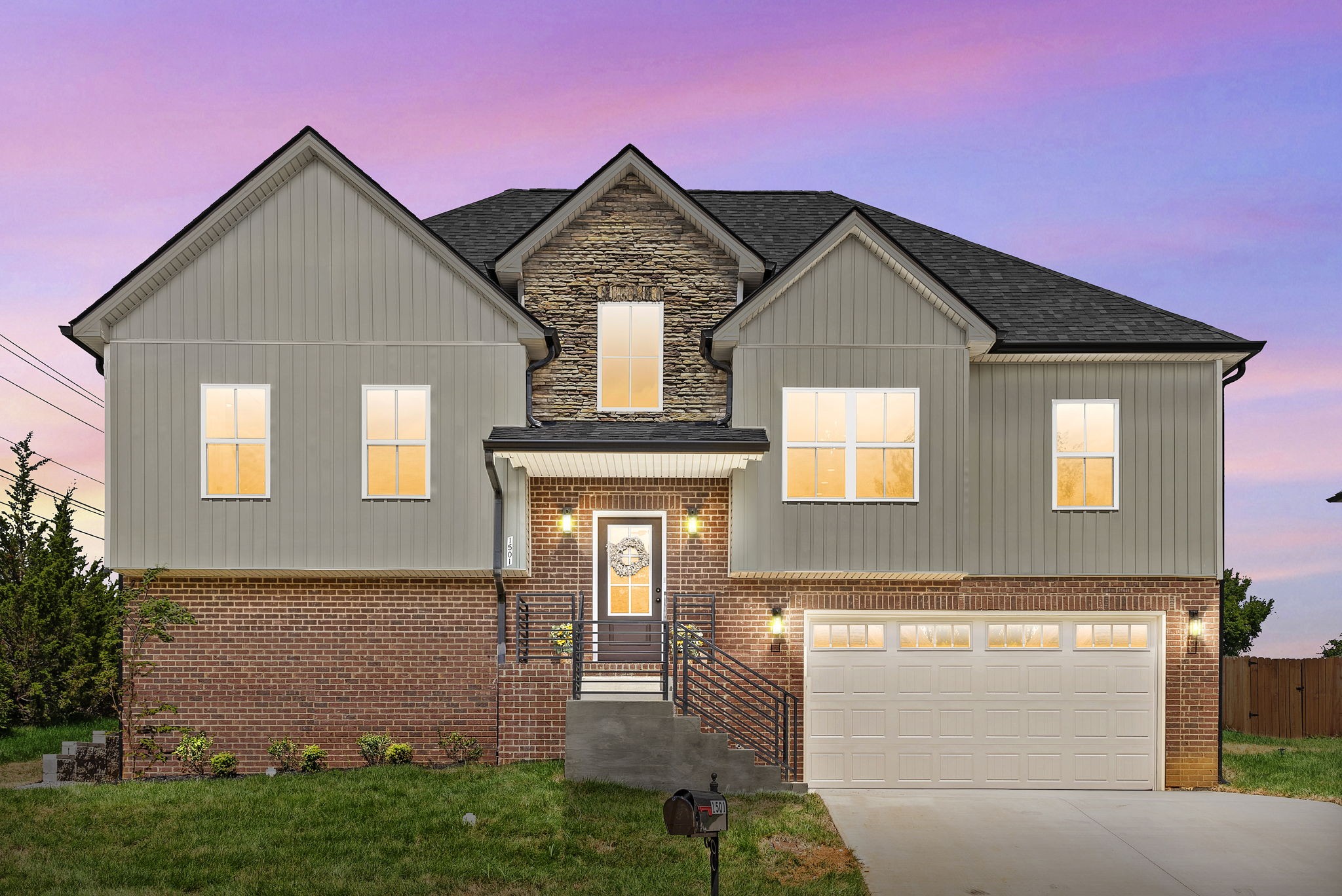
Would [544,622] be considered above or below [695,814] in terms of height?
above

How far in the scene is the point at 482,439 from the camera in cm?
1552

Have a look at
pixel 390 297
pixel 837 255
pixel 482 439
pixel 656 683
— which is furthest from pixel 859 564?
pixel 390 297

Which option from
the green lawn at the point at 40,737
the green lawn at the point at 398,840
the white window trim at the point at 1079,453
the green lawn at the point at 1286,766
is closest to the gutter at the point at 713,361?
the white window trim at the point at 1079,453

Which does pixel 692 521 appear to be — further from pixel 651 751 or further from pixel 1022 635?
pixel 1022 635

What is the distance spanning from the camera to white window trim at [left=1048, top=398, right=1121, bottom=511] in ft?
54.2

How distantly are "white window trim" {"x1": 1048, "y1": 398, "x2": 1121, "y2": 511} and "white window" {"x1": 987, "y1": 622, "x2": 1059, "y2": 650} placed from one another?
5.98 feet

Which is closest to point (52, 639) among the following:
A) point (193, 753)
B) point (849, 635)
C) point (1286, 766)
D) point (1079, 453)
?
point (193, 753)

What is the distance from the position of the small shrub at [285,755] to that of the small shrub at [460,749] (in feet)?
6.68

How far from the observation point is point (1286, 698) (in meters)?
23.2

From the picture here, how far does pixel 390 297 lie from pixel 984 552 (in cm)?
932

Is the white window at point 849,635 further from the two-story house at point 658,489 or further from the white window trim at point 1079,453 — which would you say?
the white window trim at point 1079,453

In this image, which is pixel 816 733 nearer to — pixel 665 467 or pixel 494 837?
pixel 665 467

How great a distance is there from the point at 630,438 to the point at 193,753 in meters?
7.52

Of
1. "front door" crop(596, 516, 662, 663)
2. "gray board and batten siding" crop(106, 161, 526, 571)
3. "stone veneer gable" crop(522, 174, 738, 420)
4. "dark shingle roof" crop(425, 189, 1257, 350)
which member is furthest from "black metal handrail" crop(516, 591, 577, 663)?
"dark shingle roof" crop(425, 189, 1257, 350)
